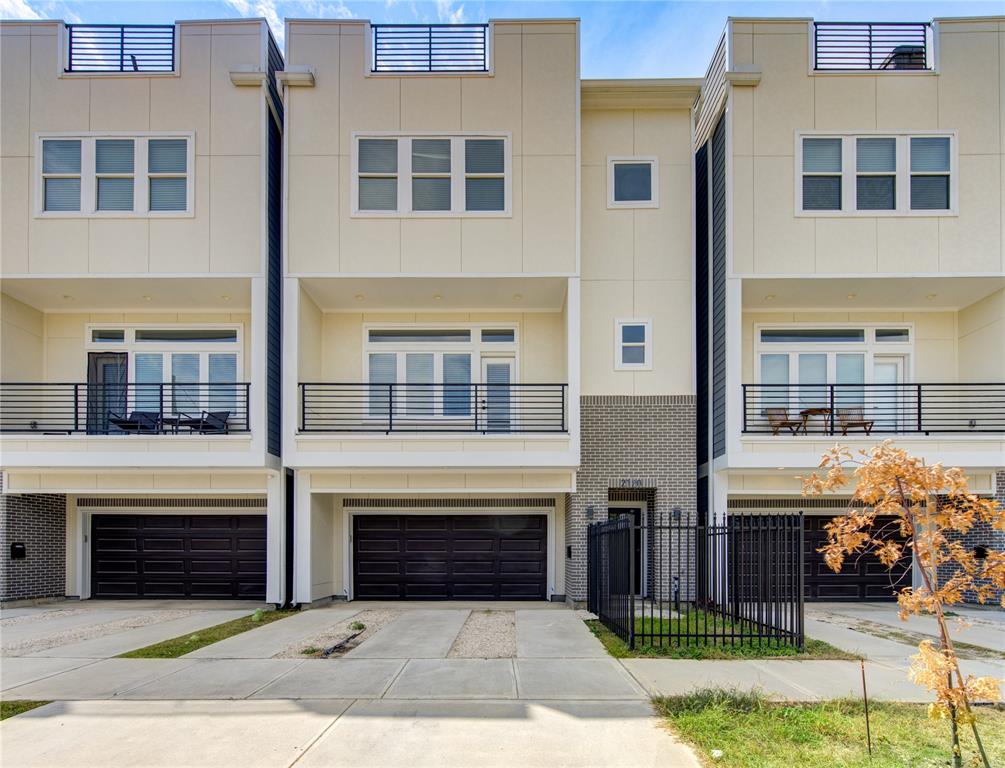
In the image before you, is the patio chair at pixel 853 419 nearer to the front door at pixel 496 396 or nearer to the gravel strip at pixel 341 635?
the front door at pixel 496 396

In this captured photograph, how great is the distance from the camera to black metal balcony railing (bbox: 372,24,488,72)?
12500 millimetres

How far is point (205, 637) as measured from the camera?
31.0 feet

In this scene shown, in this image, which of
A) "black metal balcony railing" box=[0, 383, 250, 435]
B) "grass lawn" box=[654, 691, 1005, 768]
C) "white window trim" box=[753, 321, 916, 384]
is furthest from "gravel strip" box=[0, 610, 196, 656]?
"white window trim" box=[753, 321, 916, 384]

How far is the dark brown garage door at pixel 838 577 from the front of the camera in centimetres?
1360

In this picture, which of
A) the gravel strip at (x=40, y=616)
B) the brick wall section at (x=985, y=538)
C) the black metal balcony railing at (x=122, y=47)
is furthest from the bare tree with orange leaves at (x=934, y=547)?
the black metal balcony railing at (x=122, y=47)

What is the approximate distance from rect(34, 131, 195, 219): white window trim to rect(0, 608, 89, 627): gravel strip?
24.0 ft

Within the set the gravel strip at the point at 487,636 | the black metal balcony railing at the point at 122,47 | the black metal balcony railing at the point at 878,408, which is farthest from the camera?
the black metal balcony railing at the point at 878,408

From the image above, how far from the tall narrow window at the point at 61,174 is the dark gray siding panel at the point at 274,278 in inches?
141

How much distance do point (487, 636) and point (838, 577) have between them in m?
8.50

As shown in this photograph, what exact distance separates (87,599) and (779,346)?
15.7 meters

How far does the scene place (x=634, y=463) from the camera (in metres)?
12.7

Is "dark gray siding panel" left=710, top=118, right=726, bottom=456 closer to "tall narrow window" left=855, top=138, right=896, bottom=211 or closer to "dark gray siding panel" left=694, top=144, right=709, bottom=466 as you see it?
"dark gray siding panel" left=694, top=144, right=709, bottom=466

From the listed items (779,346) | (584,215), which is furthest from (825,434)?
(584,215)

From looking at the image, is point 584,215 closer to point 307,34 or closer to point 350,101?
point 350,101
